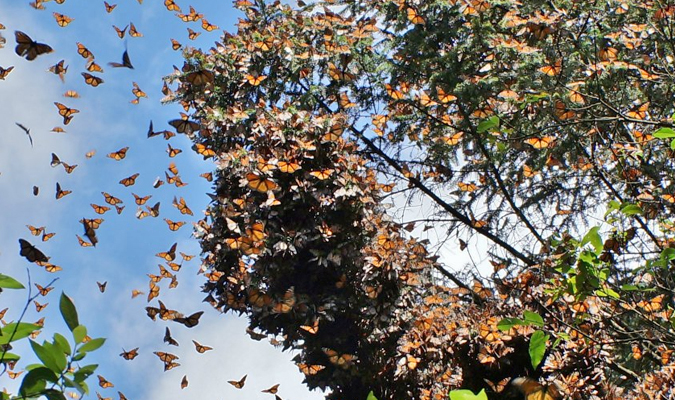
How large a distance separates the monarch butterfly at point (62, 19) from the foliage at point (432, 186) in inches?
51.8

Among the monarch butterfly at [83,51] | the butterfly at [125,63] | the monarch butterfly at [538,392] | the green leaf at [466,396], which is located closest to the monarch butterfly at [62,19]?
the monarch butterfly at [83,51]

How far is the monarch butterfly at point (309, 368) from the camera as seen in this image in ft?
15.2

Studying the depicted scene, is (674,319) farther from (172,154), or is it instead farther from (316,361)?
(172,154)

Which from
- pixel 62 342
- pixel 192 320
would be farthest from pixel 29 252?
pixel 62 342

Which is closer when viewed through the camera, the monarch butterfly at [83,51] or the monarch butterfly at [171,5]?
the monarch butterfly at [83,51]

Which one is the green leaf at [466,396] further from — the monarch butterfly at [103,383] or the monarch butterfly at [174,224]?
the monarch butterfly at [174,224]

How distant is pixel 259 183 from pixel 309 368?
1.47 m

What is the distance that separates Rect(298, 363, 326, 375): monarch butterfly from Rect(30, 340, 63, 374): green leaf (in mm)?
3831

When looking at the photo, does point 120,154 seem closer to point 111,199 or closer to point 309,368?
point 111,199

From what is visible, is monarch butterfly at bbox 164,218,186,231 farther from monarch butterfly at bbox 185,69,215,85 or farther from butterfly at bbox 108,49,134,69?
butterfly at bbox 108,49,134,69

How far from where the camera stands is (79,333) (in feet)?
3.16

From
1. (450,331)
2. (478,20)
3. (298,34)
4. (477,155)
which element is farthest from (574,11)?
(450,331)

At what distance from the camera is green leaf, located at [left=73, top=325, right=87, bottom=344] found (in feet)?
3.14

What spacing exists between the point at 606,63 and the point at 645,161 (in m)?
1.44
